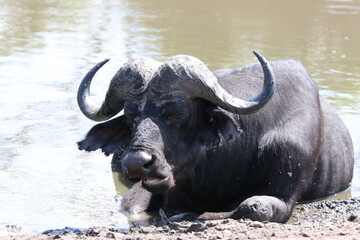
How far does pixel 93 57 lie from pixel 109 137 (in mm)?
6550

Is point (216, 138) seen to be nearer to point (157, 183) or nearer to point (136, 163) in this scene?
point (157, 183)

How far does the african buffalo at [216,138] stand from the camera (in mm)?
6090

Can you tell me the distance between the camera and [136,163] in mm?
5645

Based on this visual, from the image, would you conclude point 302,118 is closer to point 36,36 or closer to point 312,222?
point 312,222

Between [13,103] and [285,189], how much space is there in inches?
169

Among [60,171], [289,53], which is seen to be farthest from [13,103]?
[289,53]

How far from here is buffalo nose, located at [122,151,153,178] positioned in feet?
18.5

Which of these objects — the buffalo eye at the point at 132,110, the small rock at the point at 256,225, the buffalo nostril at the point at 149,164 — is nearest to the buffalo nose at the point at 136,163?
the buffalo nostril at the point at 149,164

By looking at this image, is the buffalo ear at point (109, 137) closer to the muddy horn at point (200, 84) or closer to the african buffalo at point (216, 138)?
the african buffalo at point (216, 138)

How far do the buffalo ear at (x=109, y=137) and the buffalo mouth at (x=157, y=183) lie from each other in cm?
71

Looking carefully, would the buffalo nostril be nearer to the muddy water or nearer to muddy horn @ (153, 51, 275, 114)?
muddy horn @ (153, 51, 275, 114)

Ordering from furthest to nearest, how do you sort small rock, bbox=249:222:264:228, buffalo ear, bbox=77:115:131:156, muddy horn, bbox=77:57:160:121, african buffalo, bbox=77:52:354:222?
1. buffalo ear, bbox=77:115:131:156
2. muddy horn, bbox=77:57:160:121
3. african buffalo, bbox=77:52:354:222
4. small rock, bbox=249:222:264:228

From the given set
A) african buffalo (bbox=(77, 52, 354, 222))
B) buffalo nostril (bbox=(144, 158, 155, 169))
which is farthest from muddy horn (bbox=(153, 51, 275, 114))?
buffalo nostril (bbox=(144, 158, 155, 169))

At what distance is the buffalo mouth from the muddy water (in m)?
0.68
